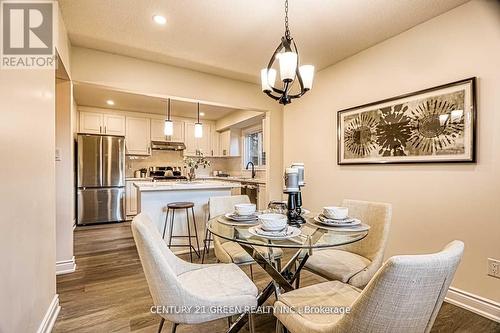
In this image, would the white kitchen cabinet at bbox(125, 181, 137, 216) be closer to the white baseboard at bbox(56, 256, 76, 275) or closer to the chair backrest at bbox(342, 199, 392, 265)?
the white baseboard at bbox(56, 256, 76, 275)

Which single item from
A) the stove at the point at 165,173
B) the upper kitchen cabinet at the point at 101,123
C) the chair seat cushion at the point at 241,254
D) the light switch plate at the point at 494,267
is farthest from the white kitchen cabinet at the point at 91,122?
the light switch plate at the point at 494,267

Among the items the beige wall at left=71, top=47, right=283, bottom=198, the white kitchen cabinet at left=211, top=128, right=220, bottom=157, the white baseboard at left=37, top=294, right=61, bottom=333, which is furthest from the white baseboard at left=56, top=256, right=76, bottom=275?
the white kitchen cabinet at left=211, top=128, right=220, bottom=157

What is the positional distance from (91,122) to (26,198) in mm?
4395

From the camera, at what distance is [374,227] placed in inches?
75.8

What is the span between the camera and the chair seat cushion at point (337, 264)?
5.49ft

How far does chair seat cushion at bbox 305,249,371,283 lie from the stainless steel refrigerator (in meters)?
4.46

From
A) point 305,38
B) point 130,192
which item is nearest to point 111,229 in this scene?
point 130,192

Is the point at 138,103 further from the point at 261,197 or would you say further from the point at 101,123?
the point at 261,197

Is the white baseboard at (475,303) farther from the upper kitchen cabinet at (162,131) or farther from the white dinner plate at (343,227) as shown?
the upper kitchen cabinet at (162,131)

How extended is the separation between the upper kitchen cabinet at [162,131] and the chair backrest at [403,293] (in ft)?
18.5

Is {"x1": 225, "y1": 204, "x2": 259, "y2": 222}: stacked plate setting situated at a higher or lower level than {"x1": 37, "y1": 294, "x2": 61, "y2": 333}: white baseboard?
higher

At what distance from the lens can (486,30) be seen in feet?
6.28

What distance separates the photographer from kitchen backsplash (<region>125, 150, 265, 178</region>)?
5.82 meters

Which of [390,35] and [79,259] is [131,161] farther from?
[390,35]
